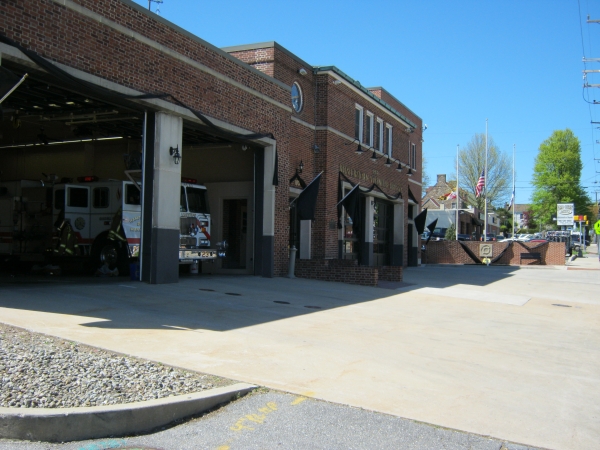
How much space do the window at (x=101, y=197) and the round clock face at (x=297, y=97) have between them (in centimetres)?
715

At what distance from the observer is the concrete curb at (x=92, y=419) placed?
4.72 metres

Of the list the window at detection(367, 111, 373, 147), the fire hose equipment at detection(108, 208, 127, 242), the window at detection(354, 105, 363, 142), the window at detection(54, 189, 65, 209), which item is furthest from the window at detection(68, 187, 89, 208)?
the window at detection(367, 111, 373, 147)

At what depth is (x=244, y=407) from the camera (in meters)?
5.71

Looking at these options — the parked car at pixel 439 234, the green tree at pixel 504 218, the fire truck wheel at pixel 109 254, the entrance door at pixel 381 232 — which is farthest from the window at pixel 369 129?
the green tree at pixel 504 218

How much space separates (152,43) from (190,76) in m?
1.43

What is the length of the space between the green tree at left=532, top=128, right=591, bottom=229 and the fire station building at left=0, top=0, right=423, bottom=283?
45.6 metres

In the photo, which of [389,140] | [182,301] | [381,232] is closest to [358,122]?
[389,140]

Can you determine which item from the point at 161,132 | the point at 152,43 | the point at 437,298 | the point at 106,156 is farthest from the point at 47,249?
the point at 437,298

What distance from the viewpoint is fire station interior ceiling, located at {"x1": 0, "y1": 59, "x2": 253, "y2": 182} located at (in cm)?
1480

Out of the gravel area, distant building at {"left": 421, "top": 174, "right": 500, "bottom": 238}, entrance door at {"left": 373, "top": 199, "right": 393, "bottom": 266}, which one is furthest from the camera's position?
distant building at {"left": 421, "top": 174, "right": 500, "bottom": 238}

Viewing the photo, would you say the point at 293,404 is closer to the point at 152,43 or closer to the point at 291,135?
the point at 152,43

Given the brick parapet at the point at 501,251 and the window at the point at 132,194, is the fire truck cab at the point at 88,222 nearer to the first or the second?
the window at the point at 132,194

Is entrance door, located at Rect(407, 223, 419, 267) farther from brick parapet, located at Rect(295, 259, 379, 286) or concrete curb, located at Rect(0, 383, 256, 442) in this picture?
concrete curb, located at Rect(0, 383, 256, 442)

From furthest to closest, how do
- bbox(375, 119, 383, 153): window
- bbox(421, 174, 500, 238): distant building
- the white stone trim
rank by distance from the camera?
bbox(421, 174, 500, 238): distant building
bbox(375, 119, 383, 153): window
the white stone trim
